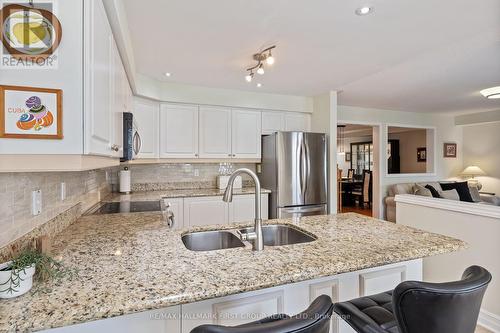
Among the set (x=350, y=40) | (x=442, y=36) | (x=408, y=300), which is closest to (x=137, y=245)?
(x=408, y=300)

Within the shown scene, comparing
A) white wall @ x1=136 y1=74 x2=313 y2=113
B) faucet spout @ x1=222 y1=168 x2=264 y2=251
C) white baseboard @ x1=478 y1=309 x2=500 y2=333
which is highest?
white wall @ x1=136 y1=74 x2=313 y2=113

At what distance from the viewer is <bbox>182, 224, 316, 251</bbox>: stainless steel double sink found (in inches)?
63.5

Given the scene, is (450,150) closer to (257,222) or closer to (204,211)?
(204,211)

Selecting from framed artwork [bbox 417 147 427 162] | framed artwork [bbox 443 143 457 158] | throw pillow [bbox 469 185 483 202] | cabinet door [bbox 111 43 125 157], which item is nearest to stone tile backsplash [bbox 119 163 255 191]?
cabinet door [bbox 111 43 125 157]

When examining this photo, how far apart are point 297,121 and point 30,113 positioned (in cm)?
380

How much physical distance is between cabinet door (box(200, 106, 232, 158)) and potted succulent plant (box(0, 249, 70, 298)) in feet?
9.53

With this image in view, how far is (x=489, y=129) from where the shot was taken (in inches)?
232

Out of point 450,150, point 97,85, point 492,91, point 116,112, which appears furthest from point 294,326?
point 450,150

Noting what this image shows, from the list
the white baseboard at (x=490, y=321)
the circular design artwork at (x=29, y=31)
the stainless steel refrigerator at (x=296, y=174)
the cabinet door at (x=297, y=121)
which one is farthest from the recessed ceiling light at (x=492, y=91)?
the circular design artwork at (x=29, y=31)

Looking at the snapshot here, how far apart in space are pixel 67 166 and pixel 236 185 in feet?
10.5

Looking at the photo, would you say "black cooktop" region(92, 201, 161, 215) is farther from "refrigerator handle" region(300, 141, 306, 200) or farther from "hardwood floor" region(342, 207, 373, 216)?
"hardwood floor" region(342, 207, 373, 216)

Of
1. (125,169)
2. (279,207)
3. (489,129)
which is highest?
(489,129)

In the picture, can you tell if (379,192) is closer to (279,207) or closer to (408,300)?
(279,207)

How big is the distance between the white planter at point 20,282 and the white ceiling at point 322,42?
65.7 inches
